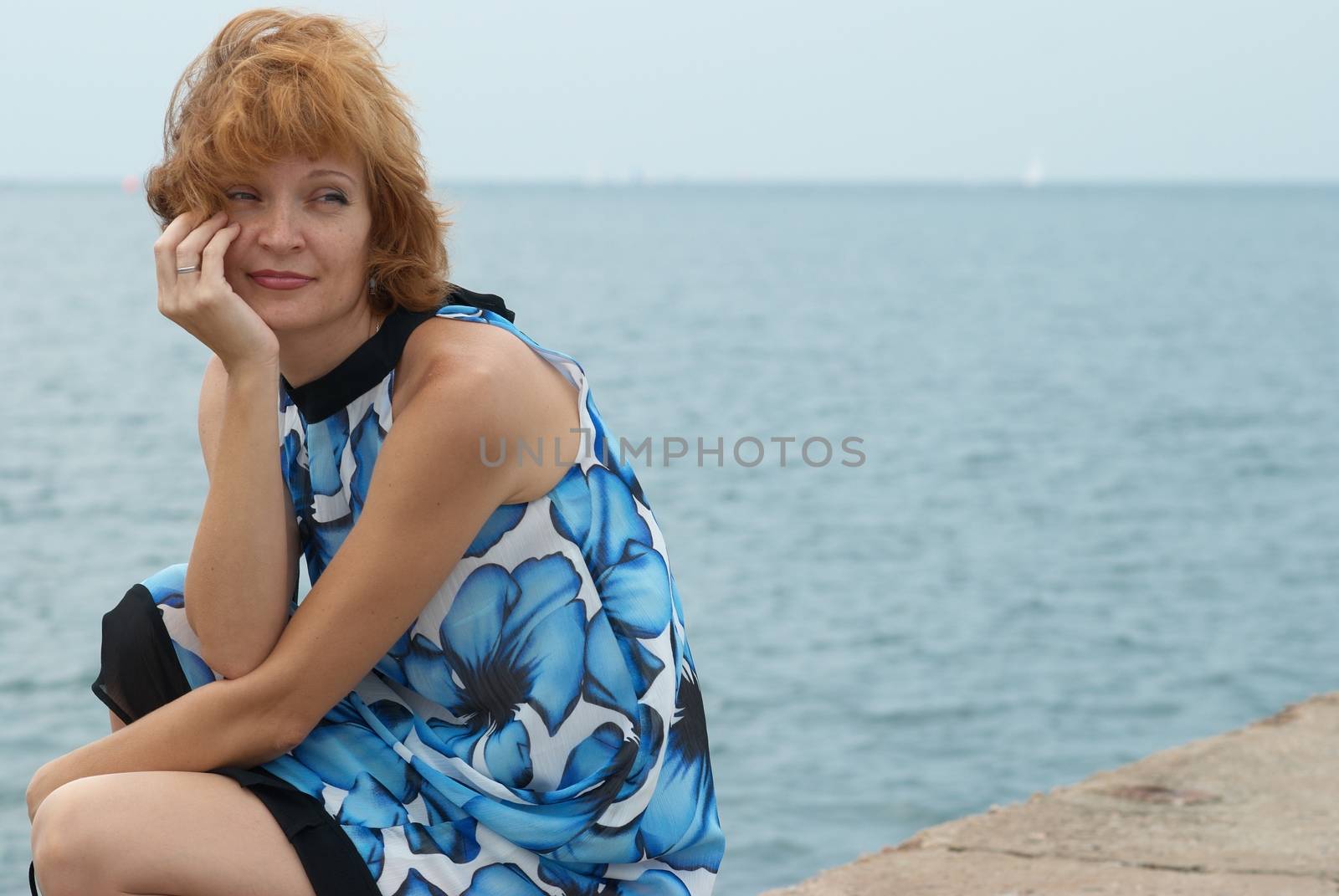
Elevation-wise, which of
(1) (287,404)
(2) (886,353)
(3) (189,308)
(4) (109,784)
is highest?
(3) (189,308)

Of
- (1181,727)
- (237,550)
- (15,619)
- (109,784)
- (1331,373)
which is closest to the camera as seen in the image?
(109,784)

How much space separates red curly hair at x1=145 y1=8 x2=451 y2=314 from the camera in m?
1.90

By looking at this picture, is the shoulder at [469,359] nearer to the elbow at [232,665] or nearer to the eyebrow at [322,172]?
the eyebrow at [322,172]

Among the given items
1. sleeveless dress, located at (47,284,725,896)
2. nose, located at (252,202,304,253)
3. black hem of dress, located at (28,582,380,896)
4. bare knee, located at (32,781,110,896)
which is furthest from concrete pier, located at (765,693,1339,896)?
nose, located at (252,202,304,253)

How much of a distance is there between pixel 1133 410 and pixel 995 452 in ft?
15.6

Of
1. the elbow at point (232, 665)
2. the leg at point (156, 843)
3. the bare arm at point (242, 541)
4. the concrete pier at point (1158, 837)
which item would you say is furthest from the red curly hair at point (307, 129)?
the concrete pier at point (1158, 837)

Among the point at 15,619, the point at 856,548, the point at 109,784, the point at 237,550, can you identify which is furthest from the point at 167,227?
the point at 856,548

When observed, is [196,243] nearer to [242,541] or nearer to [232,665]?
[242,541]

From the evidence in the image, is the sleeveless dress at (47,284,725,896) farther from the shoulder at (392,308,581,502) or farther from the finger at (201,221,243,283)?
the finger at (201,221,243,283)

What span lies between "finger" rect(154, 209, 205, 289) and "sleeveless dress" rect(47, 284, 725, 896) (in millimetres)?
229

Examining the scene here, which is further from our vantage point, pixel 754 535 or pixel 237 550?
pixel 754 535

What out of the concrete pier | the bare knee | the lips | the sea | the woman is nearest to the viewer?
the bare knee

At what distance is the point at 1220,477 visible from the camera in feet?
48.8

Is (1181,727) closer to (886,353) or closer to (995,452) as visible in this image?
(995,452)
